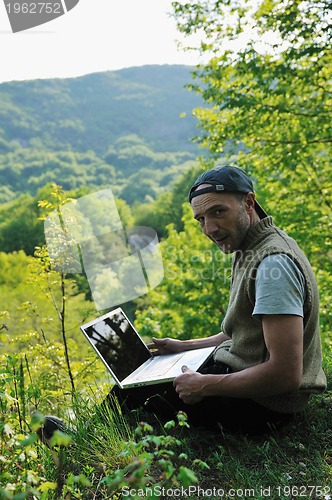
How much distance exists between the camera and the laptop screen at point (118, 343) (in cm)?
312

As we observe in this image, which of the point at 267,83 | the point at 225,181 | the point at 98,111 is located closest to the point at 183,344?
the point at 225,181

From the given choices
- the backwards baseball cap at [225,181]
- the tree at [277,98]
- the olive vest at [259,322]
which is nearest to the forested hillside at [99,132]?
the tree at [277,98]

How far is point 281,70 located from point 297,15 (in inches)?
37.5

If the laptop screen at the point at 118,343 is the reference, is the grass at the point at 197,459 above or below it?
below

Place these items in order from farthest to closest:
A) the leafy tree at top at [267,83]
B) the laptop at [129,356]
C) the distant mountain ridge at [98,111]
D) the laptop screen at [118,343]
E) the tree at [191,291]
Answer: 1. the distant mountain ridge at [98,111]
2. the tree at [191,291]
3. the leafy tree at top at [267,83]
4. the laptop screen at [118,343]
5. the laptop at [129,356]

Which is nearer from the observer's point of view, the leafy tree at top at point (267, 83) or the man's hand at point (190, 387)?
the man's hand at point (190, 387)

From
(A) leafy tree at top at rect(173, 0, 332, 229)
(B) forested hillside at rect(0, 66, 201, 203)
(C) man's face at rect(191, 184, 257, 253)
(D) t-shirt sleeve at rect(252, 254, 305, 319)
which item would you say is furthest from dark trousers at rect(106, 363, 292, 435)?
(B) forested hillside at rect(0, 66, 201, 203)

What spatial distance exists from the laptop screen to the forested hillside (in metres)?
73.1

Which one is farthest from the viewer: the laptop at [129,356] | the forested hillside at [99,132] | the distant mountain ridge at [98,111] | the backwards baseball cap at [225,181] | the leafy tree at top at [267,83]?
the distant mountain ridge at [98,111]

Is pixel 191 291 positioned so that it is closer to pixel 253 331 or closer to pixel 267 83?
pixel 267 83

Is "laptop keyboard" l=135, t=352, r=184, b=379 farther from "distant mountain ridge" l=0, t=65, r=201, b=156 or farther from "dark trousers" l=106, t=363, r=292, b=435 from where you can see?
"distant mountain ridge" l=0, t=65, r=201, b=156

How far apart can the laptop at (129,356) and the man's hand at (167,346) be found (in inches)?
1.7

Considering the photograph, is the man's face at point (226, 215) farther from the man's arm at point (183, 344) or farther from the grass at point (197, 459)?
the grass at point (197, 459)

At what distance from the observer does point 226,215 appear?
8.70 ft
